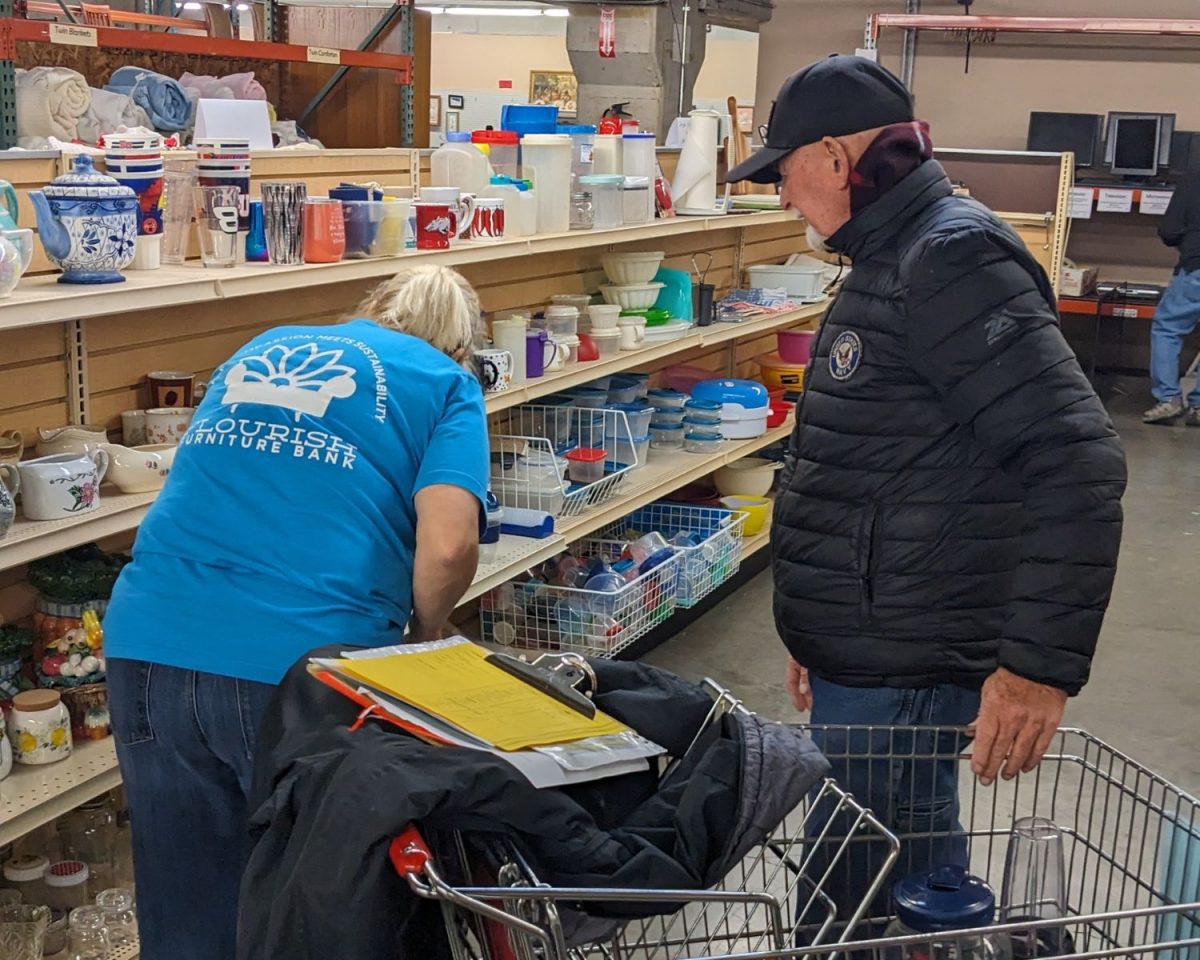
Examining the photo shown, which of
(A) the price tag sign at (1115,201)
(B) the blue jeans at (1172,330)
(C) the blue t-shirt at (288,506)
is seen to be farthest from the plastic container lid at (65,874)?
(A) the price tag sign at (1115,201)

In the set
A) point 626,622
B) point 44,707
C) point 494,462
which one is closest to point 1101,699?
point 626,622

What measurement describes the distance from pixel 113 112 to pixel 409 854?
426 cm

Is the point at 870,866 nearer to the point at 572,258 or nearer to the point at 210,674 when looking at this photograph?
the point at 210,674

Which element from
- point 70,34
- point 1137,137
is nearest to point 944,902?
point 70,34

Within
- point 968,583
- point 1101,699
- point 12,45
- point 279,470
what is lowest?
point 1101,699

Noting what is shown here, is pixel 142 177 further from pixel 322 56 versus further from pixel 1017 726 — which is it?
pixel 1017 726

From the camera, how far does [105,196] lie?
8.34 feet

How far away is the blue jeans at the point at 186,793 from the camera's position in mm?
2062

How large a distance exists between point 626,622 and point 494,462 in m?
0.65

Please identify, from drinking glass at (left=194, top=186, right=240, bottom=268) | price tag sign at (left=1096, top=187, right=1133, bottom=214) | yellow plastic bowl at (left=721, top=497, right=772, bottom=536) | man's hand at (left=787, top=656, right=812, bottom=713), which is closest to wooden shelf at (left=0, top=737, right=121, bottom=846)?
drinking glass at (left=194, top=186, right=240, bottom=268)

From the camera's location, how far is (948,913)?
4.95ft

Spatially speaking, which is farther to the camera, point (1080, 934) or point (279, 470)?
point (279, 470)

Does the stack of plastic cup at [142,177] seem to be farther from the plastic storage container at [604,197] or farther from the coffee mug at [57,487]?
the plastic storage container at [604,197]

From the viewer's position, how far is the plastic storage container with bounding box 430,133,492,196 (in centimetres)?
385
